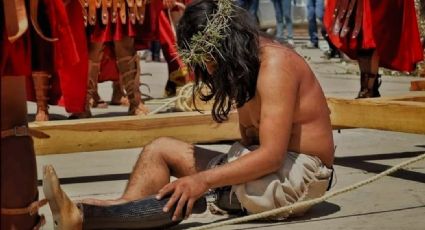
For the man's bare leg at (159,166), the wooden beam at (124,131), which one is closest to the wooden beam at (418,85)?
the wooden beam at (124,131)

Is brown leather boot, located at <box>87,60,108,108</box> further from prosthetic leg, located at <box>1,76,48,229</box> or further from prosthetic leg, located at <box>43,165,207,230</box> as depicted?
prosthetic leg, located at <box>1,76,48,229</box>

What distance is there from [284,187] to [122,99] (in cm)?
440

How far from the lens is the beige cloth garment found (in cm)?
360

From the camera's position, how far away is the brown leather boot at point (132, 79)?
6.30 m

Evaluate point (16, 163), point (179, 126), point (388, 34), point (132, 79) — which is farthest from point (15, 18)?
point (388, 34)

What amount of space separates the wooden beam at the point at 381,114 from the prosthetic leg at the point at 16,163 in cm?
227

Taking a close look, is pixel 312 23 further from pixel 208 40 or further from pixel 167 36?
pixel 208 40

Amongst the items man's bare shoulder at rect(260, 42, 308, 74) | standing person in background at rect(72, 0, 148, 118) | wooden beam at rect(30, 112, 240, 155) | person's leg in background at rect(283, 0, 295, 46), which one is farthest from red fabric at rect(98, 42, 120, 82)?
person's leg in background at rect(283, 0, 295, 46)

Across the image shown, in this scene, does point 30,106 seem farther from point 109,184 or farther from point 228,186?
point 228,186

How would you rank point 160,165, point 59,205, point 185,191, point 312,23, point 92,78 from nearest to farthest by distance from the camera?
point 59,205 < point 185,191 < point 160,165 < point 92,78 < point 312,23

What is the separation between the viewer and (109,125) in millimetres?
4684

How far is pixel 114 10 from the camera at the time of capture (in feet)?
20.5

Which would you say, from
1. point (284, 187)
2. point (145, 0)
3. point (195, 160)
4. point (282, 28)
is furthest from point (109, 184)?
point (282, 28)

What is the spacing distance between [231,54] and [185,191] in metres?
0.52
